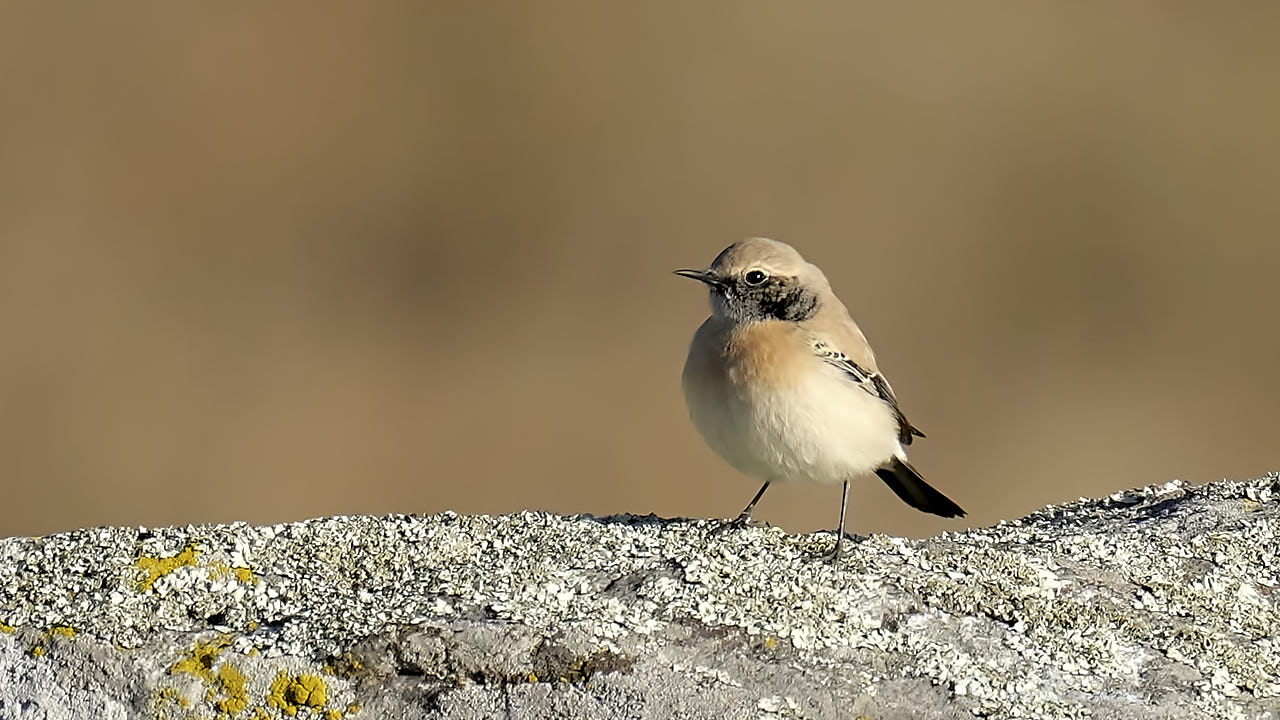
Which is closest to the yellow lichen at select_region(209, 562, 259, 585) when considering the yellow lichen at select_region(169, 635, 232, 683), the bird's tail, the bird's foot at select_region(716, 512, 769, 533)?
the yellow lichen at select_region(169, 635, 232, 683)

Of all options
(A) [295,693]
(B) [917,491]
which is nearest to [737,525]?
(B) [917,491]

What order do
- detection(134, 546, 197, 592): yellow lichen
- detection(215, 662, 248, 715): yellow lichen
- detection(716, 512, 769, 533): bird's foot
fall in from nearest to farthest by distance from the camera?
detection(215, 662, 248, 715): yellow lichen → detection(134, 546, 197, 592): yellow lichen → detection(716, 512, 769, 533): bird's foot

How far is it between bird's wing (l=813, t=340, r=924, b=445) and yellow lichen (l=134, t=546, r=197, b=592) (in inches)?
90.3

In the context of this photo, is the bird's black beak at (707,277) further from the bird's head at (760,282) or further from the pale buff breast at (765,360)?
the pale buff breast at (765,360)

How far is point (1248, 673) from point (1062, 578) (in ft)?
1.74

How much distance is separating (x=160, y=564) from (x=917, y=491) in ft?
9.51

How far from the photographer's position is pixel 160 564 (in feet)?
11.2

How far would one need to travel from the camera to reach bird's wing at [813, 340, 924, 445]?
4949mm

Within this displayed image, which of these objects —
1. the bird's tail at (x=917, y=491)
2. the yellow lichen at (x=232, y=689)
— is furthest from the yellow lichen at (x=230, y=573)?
the bird's tail at (x=917, y=491)

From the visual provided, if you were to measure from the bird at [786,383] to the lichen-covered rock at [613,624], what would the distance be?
86cm

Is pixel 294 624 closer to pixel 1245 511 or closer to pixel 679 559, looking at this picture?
pixel 679 559

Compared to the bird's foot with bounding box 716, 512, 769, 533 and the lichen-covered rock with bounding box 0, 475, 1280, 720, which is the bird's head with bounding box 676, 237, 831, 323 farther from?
the lichen-covered rock with bounding box 0, 475, 1280, 720

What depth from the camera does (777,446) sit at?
15.5 feet

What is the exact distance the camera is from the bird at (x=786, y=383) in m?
4.73
